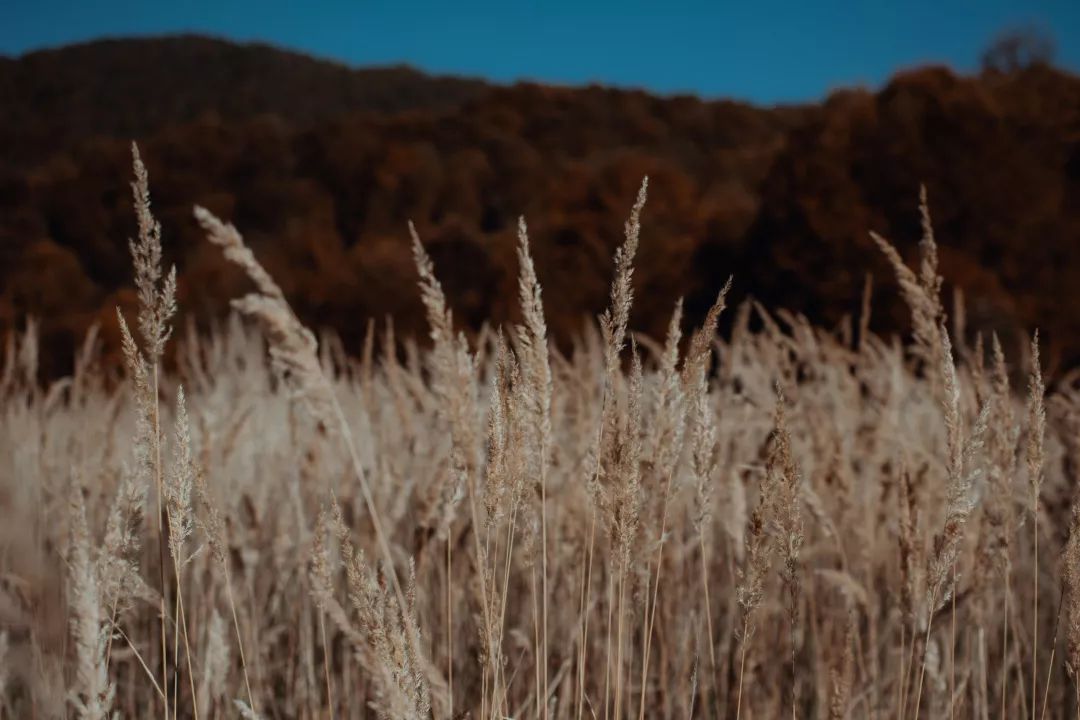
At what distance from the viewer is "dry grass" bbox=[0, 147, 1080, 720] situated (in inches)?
37.7

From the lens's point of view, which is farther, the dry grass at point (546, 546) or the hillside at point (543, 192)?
the hillside at point (543, 192)

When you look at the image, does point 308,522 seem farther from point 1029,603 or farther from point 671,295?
point 671,295

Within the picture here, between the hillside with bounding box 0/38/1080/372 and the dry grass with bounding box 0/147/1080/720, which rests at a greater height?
the hillside with bounding box 0/38/1080/372

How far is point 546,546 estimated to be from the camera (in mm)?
1678

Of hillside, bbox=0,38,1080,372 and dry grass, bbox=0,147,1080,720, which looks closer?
dry grass, bbox=0,147,1080,720

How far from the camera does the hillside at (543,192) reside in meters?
8.76

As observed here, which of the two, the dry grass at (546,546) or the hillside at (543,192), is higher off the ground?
the hillside at (543,192)

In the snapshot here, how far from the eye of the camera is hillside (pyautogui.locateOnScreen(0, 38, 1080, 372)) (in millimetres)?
8758

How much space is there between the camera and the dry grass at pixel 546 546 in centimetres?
96

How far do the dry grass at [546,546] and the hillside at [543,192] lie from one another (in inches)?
217

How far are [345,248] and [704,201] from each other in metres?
7.87

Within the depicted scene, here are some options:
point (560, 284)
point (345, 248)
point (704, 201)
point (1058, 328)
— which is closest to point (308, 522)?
point (1058, 328)

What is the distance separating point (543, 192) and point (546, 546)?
1562 cm

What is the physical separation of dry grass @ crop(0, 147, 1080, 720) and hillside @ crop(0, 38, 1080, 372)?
5524 mm
